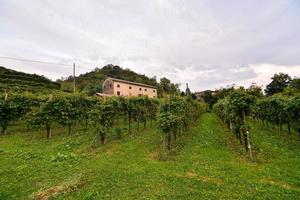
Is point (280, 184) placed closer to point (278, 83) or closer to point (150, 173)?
point (150, 173)

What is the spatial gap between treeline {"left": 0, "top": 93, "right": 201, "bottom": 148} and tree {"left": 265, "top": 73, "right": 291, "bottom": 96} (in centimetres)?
4948

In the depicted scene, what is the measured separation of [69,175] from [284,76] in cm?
6379

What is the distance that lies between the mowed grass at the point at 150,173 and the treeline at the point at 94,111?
186 cm

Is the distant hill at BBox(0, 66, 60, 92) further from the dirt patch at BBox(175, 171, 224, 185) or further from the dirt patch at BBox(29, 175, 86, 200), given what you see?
the dirt patch at BBox(175, 171, 224, 185)

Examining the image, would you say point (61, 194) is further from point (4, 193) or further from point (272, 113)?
point (272, 113)

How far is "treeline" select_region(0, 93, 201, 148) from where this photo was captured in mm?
13094

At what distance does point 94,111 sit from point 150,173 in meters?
7.31

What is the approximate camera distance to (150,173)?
797cm

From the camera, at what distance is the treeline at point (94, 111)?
1309 centimetres

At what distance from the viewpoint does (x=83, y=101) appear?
20.5 metres

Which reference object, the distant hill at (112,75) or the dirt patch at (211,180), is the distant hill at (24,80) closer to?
the distant hill at (112,75)

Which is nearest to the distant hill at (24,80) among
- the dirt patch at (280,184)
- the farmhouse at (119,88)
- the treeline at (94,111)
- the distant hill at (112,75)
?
the farmhouse at (119,88)

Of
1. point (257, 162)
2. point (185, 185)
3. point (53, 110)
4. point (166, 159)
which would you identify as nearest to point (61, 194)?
point (185, 185)

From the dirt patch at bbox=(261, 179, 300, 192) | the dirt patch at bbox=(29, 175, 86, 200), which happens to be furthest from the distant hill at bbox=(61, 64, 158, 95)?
the dirt patch at bbox=(261, 179, 300, 192)
